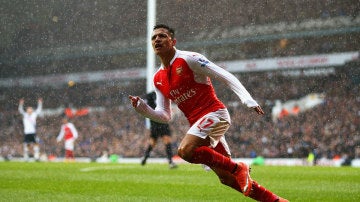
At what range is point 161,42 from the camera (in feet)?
18.1

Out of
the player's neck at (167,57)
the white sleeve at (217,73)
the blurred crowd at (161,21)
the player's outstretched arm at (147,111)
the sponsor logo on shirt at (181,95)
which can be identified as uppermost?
the blurred crowd at (161,21)

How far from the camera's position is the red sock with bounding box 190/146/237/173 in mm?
5164

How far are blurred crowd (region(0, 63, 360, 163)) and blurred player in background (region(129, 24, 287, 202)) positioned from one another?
1515 centimetres

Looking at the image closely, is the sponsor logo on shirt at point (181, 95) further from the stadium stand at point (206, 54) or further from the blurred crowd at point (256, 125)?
the stadium stand at point (206, 54)

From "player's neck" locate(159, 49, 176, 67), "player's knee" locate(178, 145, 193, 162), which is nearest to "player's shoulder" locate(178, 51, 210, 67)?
"player's neck" locate(159, 49, 176, 67)

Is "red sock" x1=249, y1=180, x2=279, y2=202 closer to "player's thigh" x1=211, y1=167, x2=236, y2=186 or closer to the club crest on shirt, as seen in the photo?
"player's thigh" x1=211, y1=167, x2=236, y2=186

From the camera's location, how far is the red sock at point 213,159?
16.9 ft

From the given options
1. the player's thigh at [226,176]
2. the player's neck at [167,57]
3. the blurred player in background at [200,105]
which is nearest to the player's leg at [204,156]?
the blurred player in background at [200,105]

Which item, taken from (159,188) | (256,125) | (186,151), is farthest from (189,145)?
(256,125)

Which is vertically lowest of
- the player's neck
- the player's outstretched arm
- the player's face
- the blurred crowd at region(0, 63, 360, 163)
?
the blurred crowd at region(0, 63, 360, 163)

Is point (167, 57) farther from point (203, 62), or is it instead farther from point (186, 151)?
point (186, 151)

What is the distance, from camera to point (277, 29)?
28.8m

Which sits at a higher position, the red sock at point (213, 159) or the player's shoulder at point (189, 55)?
the player's shoulder at point (189, 55)

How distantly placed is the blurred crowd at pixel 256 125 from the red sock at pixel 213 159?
605 inches
